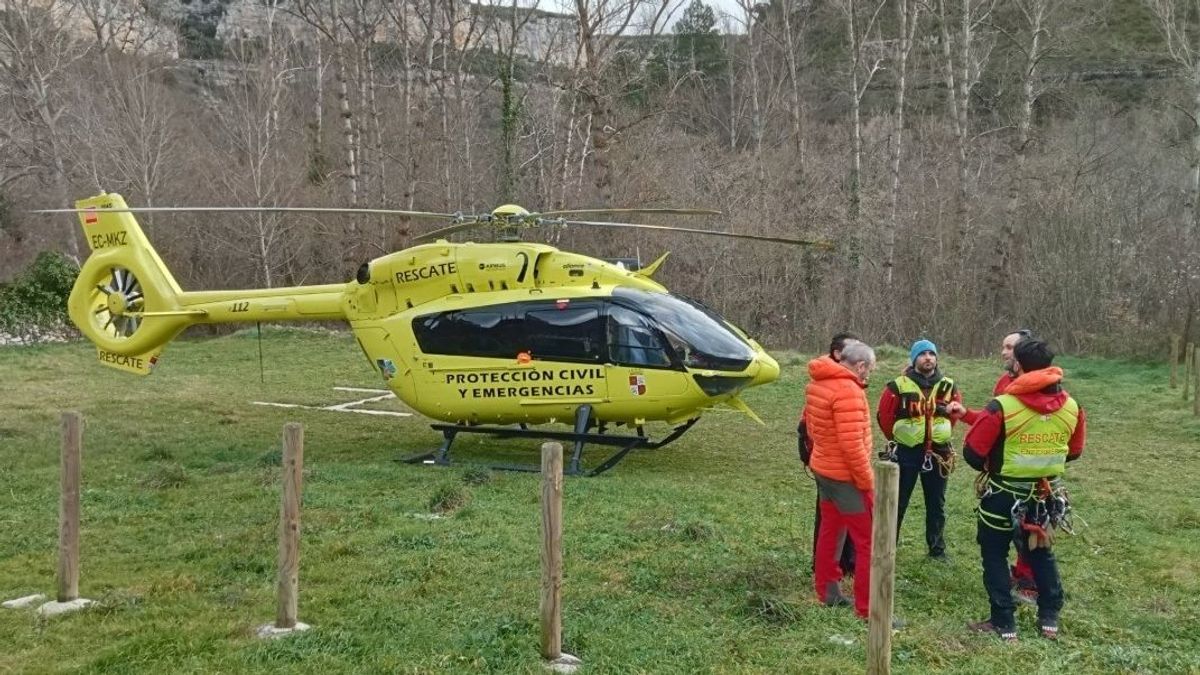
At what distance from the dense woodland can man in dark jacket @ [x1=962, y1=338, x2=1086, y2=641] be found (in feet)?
61.2

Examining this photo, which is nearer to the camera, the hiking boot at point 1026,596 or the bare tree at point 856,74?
the hiking boot at point 1026,596

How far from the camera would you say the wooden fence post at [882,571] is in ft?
13.7

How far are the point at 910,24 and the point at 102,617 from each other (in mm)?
27310

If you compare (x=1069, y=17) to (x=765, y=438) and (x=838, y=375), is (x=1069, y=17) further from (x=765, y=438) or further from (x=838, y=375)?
(x=838, y=375)

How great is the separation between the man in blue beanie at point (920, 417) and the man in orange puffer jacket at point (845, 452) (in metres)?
0.94

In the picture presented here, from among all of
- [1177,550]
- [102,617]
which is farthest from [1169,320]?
[102,617]

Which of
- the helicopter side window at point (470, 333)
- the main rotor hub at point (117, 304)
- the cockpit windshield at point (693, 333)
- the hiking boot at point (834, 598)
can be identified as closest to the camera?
the hiking boot at point (834, 598)

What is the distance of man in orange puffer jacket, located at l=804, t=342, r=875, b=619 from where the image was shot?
5566 mm

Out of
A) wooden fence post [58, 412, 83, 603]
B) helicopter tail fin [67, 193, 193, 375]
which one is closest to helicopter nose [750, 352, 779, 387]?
wooden fence post [58, 412, 83, 603]

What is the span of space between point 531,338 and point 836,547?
5.37 metres

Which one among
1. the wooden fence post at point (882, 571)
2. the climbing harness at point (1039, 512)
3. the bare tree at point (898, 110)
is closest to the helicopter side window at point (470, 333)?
the climbing harness at point (1039, 512)

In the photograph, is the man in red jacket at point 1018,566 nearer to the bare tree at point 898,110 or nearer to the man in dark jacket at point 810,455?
the man in dark jacket at point 810,455

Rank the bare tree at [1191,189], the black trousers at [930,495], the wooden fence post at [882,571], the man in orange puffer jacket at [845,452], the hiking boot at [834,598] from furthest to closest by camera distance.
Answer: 1. the bare tree at [1191,189]
2. the black trousers at [930,495]
3. the hiking boot at [834,598]
4. the man in orange puffer jacket at [845,452]
5. the wooden fence post at [882,571]

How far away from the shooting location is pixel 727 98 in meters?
45.2
